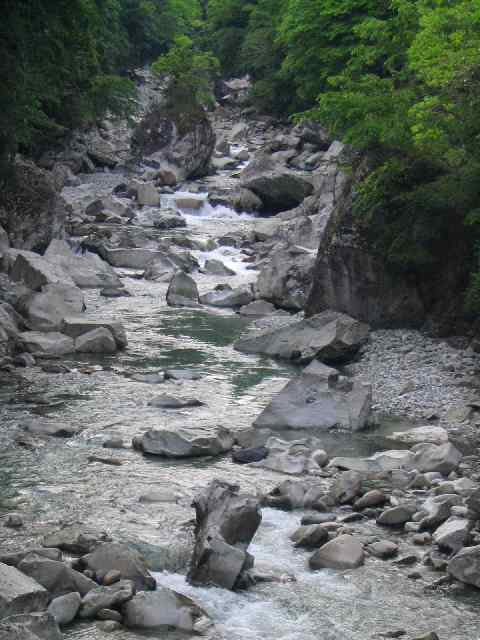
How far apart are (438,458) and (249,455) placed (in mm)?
2270

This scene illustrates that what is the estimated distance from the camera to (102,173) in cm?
3922

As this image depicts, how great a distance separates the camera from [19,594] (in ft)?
22.6

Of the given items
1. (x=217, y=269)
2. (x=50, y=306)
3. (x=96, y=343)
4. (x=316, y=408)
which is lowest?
(x=217, y=269)

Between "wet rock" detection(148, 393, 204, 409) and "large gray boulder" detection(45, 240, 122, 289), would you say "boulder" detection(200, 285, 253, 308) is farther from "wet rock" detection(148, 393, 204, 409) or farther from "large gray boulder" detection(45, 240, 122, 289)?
"wet rock" detection(148, 393, 204, 409)

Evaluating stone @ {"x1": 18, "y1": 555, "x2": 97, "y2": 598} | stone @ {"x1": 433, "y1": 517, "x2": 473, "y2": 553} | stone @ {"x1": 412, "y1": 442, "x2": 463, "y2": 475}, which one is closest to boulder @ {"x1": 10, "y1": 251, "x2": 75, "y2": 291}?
stone @ {"x1": 412, "y1": 442, "x2": 463, "y2": 475}

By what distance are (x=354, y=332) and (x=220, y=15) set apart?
4999 centimetres

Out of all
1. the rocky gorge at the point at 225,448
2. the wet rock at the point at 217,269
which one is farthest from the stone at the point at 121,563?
the wet rock at the point at 217,269

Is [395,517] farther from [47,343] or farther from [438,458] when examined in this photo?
[47,343]

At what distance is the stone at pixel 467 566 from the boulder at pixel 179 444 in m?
4.11

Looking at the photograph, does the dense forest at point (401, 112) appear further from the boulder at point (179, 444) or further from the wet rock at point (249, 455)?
the wet rock at point (249, 455)

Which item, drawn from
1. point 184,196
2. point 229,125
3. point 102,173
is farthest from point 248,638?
point 229,125

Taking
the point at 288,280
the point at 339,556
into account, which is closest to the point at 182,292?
the point at 288,280

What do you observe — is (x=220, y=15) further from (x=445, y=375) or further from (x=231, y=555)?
(x=231, y=555)

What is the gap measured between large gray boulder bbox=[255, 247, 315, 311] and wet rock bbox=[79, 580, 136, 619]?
13.9 meters
